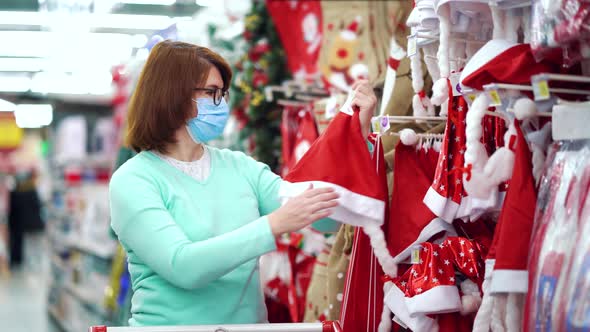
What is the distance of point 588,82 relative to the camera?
1974 millimetres

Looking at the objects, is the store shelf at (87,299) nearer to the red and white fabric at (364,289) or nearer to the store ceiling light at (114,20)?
the store ceiling light at (114,20)

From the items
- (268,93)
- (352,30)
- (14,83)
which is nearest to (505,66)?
(352,30)

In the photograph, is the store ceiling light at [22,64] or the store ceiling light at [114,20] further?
the store ceiling light at [22,64]

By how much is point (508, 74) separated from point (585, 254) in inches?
18.6

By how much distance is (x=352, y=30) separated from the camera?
4113 millimetres

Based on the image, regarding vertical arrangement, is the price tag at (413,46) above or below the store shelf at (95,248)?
above

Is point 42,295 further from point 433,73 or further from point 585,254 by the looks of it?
point 585,254

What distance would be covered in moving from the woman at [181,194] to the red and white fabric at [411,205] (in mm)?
236

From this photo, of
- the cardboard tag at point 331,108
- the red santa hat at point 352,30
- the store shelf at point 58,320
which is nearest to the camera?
the cardboard tag at point 331,108

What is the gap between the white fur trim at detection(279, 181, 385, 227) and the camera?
2262 millimetres

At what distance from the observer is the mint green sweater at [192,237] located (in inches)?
85.2

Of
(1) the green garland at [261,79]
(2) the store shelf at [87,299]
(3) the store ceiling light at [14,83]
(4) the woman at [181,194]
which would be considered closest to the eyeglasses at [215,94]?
(4) the woman at [181,194]

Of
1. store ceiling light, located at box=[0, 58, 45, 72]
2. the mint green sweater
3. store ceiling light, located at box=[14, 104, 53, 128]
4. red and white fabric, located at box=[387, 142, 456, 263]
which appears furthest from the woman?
store ceiling light, located at box=[14, 104, 53, 128]

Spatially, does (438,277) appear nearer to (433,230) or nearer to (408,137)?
(433,230)
